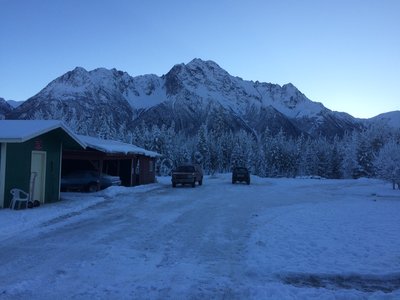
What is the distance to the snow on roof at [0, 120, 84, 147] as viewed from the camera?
669 inches

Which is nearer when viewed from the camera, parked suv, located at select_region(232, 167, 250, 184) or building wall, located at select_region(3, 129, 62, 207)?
building wall, located at select_region(3, 129, 62, 207)

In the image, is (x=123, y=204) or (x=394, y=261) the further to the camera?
(x=123, y=204)

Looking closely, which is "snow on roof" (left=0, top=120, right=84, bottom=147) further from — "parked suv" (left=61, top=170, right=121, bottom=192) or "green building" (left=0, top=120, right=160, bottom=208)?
"parked suv" (left=61, top=170, right=121, bottom=192)

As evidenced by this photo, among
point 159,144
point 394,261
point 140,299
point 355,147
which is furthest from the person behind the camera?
point 355,147

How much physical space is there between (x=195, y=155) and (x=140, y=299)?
79.8 metres

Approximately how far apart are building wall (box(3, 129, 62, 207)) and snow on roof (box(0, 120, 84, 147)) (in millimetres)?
482

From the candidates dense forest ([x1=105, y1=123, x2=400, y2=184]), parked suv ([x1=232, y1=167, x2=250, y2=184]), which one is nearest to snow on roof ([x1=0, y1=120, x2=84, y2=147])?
parked suv ([x1=232, y1=167, x2=250, y2=184])

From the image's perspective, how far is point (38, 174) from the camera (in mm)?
19688

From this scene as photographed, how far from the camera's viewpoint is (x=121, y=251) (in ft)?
32.7

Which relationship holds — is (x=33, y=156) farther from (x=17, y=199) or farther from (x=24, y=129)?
(x=17, y=199)

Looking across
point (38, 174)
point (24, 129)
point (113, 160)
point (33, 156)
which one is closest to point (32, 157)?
point (33, 156)

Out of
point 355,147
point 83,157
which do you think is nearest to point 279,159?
point 355,147

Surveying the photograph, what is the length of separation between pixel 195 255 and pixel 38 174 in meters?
12.0

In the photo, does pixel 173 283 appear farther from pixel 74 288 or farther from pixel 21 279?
pixel 21 279
